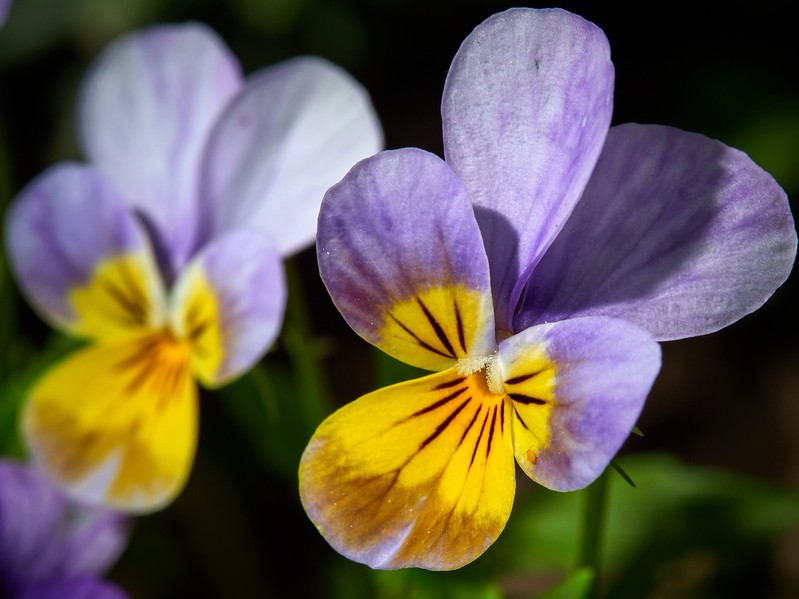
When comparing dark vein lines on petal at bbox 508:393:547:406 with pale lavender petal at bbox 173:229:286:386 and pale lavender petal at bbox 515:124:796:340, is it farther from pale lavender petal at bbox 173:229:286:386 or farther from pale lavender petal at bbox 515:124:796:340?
pale lavender petal at bbox 173:229:286:386

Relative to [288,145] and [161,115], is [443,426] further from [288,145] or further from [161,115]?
[161,115]

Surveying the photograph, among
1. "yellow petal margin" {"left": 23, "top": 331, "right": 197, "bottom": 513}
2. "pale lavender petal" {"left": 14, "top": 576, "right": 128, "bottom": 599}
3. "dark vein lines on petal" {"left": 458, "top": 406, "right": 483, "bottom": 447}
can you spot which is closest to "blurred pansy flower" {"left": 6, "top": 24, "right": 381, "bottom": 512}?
"yellow petal margin" {"left": 23, "top": 331, "right": 197, "bottom": 513}

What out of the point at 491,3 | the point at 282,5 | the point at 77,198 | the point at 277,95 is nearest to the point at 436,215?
the point at 277,95

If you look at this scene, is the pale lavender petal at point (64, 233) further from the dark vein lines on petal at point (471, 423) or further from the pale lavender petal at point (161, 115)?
the dark vein lines on petal at point (471, 423)

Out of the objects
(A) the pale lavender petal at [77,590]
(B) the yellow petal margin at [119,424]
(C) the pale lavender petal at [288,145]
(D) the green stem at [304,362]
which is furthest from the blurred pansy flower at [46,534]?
(C) the pale lavender petal at [288,145]

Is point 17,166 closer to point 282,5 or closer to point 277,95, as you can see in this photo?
point 282,5
